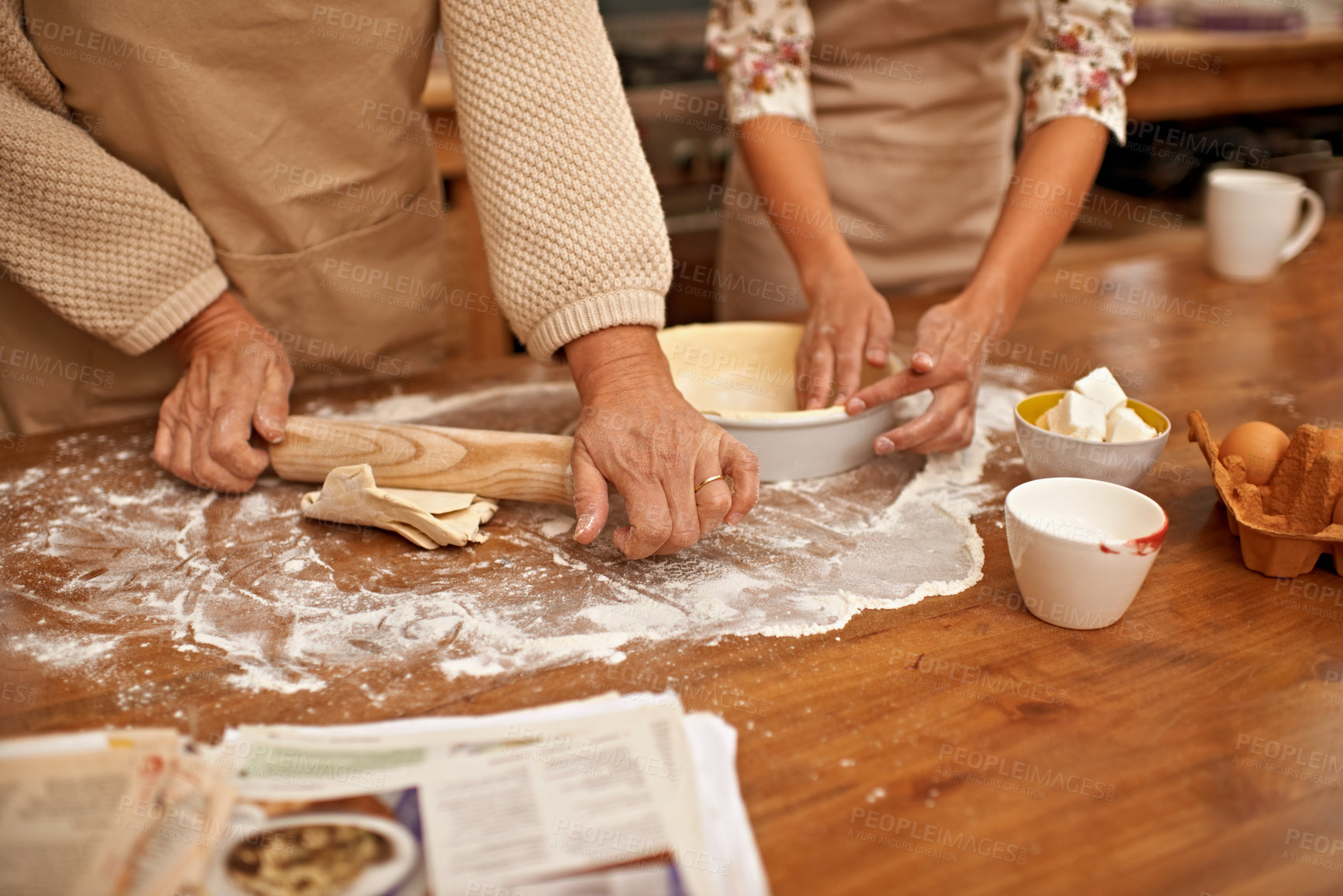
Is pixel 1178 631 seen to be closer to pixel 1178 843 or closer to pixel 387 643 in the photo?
pixel 1178 843

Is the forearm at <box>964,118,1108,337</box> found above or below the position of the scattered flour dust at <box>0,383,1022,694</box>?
above

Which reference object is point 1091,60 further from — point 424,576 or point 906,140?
point 424,576

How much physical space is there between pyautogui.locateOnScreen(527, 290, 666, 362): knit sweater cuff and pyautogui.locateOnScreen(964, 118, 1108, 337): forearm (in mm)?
497

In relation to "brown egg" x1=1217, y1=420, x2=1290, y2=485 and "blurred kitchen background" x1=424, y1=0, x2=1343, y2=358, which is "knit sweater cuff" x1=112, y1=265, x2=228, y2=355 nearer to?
"brown egg" x1=1217, y1=420, x2=1290, y2=485

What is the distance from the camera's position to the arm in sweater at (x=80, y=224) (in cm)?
107

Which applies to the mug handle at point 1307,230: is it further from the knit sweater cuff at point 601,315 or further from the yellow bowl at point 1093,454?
the knit sweater cuff at point 601,315

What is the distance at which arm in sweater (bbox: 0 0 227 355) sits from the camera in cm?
107

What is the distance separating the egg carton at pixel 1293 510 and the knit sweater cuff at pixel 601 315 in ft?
2.02

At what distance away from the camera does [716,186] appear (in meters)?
2.82

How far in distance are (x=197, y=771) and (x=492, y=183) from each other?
2.24ft

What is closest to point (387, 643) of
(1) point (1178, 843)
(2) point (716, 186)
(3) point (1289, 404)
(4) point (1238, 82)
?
(1) point (1178, 843)

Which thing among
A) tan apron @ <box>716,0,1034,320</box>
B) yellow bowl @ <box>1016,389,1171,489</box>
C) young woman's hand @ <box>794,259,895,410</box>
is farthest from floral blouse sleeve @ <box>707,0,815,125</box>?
yellow bowl @ <box>1016,389,1171,489</box>

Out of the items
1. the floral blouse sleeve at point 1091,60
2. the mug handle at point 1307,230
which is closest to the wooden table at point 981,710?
the floral blouse sleeve at point 1091,60

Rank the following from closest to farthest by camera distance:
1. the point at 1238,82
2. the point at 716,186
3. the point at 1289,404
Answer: the point at 1289,404, the point at 716,186, the point at 1238,82
